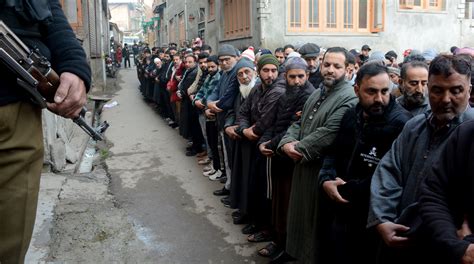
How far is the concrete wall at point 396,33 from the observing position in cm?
1427

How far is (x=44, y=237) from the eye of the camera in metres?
4.26

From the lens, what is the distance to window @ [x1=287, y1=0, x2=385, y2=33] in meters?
14.6

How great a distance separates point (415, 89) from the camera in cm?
318

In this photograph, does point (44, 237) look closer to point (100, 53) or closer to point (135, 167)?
point (135, 167)

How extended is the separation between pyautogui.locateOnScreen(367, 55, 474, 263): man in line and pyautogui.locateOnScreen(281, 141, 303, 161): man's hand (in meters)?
1.08

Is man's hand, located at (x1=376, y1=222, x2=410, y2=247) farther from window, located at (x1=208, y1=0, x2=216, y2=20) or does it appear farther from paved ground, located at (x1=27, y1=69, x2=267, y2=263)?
window, located at (x1=208, y1=0, x2=216, y2=20)

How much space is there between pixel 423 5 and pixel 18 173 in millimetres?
16879

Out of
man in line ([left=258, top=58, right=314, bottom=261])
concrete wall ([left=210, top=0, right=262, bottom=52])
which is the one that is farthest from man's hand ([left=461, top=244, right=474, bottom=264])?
concrete wall ([left=210, top=0, right=262, bottom=52])

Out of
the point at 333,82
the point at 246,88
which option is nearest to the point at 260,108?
the point at 246,88

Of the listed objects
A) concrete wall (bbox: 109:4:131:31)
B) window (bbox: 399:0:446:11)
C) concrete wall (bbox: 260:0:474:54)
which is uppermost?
concrete wall (bbox: 109:4:131:31)

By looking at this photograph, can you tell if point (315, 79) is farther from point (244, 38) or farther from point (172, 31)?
point (172, 31)

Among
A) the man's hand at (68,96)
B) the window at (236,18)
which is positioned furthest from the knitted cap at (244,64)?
the window at (236,18)

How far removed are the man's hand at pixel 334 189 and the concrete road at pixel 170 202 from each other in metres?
1.52

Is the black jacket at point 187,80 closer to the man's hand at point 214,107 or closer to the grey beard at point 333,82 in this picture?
the man's hand at point 214,107
